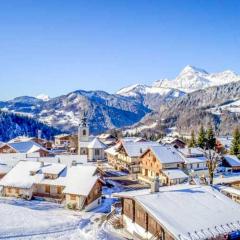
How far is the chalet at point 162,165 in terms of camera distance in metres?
70.6

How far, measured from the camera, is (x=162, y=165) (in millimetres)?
72688

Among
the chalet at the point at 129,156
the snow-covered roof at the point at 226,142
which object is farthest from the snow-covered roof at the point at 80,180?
the snow-covered roof at the point at 226,142

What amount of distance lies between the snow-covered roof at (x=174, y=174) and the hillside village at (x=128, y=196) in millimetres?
187

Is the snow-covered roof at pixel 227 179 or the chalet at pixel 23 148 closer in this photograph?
the snow-covered roof at pixel 227 179

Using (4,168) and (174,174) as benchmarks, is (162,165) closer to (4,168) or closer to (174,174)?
(174,174)

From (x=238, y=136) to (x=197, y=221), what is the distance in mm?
64382

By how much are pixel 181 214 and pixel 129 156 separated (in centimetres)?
4984

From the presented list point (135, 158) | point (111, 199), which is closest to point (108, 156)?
point (135, 158)

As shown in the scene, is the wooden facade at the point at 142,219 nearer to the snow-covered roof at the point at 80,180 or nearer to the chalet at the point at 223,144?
the snow-covered roof at the point at 80,180

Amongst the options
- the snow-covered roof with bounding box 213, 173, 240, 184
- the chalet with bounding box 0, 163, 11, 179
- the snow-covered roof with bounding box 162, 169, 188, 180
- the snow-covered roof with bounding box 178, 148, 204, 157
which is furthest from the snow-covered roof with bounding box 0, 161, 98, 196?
the snow-covered roof with bounding box 213, 173, 240, 184

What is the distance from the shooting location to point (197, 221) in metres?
35.6

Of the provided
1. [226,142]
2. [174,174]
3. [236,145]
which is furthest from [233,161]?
[226,142]

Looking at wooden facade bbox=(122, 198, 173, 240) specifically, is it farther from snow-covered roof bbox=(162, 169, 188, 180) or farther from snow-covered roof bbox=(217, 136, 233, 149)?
snow-covered roof bbox=(217, 136, 233, 149)

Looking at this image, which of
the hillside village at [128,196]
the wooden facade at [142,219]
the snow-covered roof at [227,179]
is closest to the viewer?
the wooden facade at [142,219]
